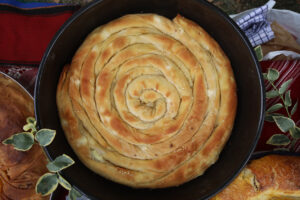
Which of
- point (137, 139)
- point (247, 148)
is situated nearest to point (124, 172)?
point (137, 139)

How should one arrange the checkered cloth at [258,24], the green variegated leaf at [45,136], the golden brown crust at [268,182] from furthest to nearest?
the checkered cloth at [258,24] < the golden brown crust at [268,182] < the green variegated leaf at [45,136]

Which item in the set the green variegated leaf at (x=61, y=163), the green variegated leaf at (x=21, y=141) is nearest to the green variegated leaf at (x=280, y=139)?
the green variegated leaf at (x=61, y=163)

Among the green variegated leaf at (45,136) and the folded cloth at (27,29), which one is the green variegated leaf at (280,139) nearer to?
the green variegated leaf at (45,136)

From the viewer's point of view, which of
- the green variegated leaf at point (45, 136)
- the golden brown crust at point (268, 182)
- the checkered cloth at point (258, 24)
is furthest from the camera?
the checkered cloth at point (258, 24)

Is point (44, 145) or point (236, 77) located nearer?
point (44, 145)

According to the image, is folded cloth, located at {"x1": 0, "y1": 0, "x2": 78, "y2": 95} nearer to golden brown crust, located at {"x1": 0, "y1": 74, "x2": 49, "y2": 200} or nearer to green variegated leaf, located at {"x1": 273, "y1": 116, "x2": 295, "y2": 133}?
golden brown crust, located at {"x1": 0, "y1": 74, "x2": 49, "y2": 200}

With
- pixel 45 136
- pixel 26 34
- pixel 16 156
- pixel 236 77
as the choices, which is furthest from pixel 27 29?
pixel 236 77

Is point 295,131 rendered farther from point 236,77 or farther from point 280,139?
point 236,77
